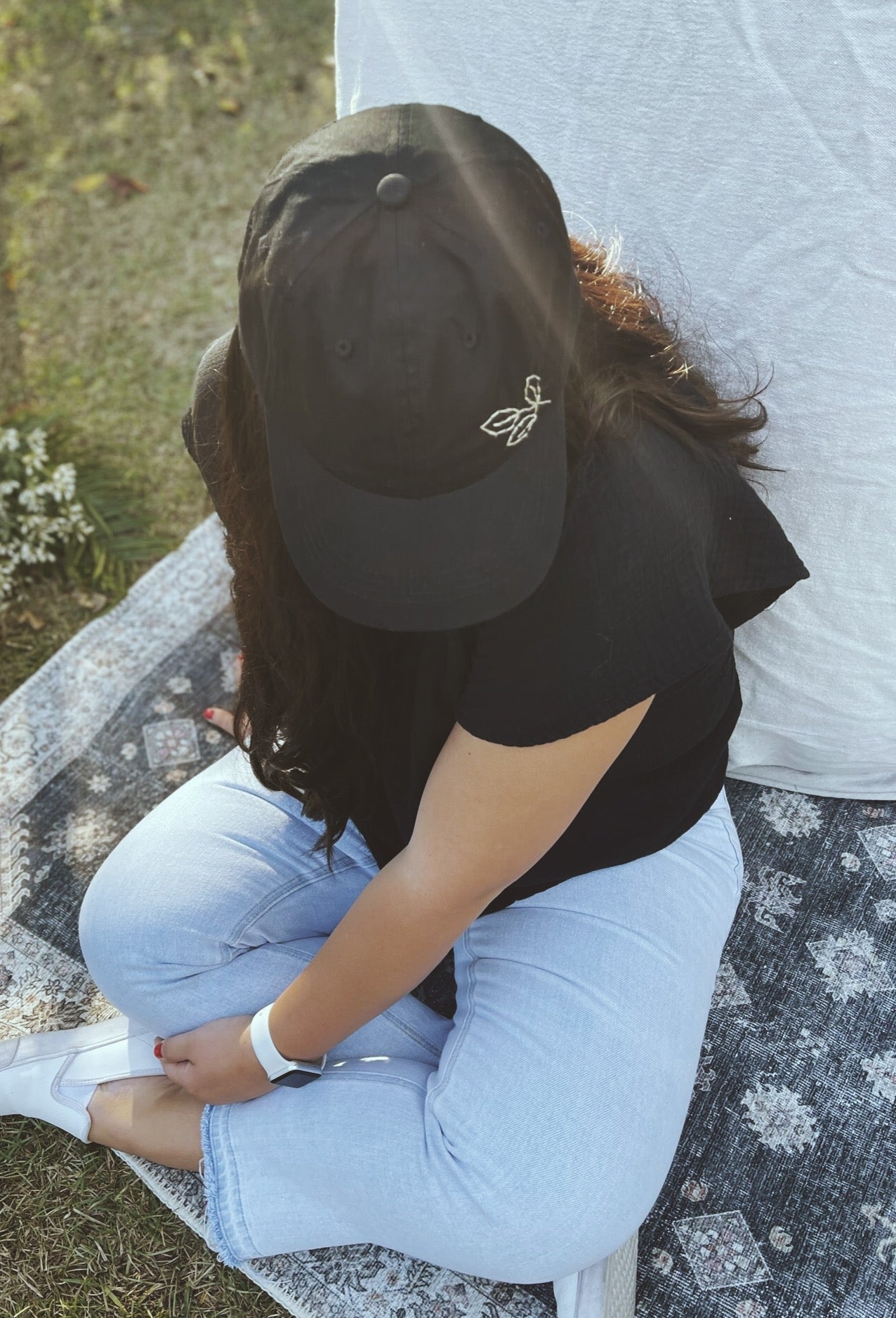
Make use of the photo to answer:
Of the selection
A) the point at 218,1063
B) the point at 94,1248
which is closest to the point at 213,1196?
the point at 218,1063

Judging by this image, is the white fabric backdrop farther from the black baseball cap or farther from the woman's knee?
the woman's knee

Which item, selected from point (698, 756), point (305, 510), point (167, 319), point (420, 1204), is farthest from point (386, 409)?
point (167, 319)

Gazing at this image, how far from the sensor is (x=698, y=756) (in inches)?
52.1

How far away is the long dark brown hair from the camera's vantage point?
1003 millimetres

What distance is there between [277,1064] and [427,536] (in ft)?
2.37

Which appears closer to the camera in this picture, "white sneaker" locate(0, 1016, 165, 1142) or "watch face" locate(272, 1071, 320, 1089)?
"watch face" locate(272, 1071, 320, 1089)

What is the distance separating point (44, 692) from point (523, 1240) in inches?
49.0

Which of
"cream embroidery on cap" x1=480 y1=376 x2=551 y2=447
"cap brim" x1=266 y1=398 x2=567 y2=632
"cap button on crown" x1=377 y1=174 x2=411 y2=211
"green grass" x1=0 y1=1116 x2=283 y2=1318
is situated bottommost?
"green grass" x1=0 y1=1116 x2=283 y2=1318

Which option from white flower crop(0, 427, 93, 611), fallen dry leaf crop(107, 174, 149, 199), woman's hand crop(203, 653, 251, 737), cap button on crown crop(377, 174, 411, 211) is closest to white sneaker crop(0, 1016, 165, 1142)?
woman's hand crop(203, 653, 251, 737)

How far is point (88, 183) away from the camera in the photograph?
9.95 ft

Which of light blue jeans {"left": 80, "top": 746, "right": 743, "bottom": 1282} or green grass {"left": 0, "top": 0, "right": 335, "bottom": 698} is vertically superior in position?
green grass {"left": 0, "top": 0, "right": 335, "bottom": 698}

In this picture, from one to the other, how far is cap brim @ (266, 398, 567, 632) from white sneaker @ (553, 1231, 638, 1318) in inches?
32.5

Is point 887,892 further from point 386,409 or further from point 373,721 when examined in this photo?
point 386,409

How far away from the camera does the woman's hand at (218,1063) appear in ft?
4.26
